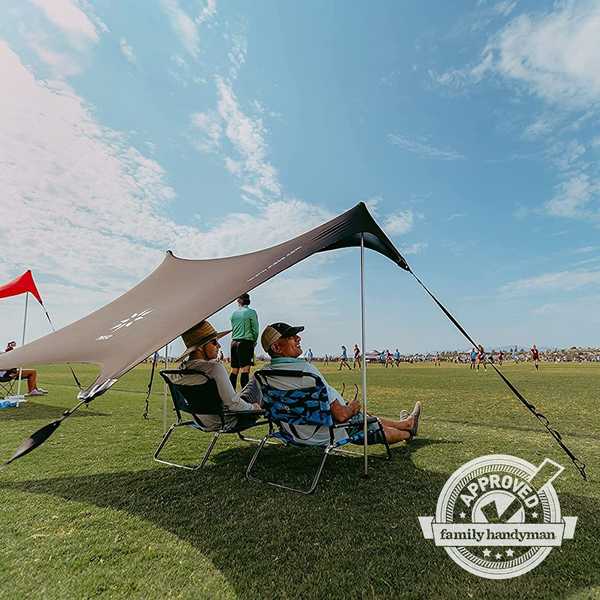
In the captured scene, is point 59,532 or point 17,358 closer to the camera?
point 59,532

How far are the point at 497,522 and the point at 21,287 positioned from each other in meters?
9.99

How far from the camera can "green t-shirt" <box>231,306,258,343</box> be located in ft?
23.2

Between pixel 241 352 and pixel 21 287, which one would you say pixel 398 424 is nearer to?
pixel 241 352

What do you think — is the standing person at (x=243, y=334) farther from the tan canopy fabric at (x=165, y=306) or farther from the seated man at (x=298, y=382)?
the seated man at (x=298, y=382)

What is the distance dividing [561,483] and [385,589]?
220 centimetres

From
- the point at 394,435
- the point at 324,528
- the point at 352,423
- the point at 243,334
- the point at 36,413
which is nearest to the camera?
the point at 324,528

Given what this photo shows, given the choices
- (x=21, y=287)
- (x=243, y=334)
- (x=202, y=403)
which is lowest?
(x=202, y=403)

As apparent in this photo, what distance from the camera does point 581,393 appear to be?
10.5 m

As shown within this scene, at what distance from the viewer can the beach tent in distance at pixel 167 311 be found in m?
2.71

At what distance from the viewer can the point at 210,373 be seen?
13.2ft

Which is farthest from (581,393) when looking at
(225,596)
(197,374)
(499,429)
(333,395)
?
(225,596)

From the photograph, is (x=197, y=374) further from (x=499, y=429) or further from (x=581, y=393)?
(x=581, y=393)

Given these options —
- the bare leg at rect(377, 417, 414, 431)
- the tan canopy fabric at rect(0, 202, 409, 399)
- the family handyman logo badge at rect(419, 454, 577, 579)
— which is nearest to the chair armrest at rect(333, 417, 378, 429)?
the bare leg at rect(377, 417, 414, 431)

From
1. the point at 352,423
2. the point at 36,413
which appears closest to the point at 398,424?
the point at 352,423
